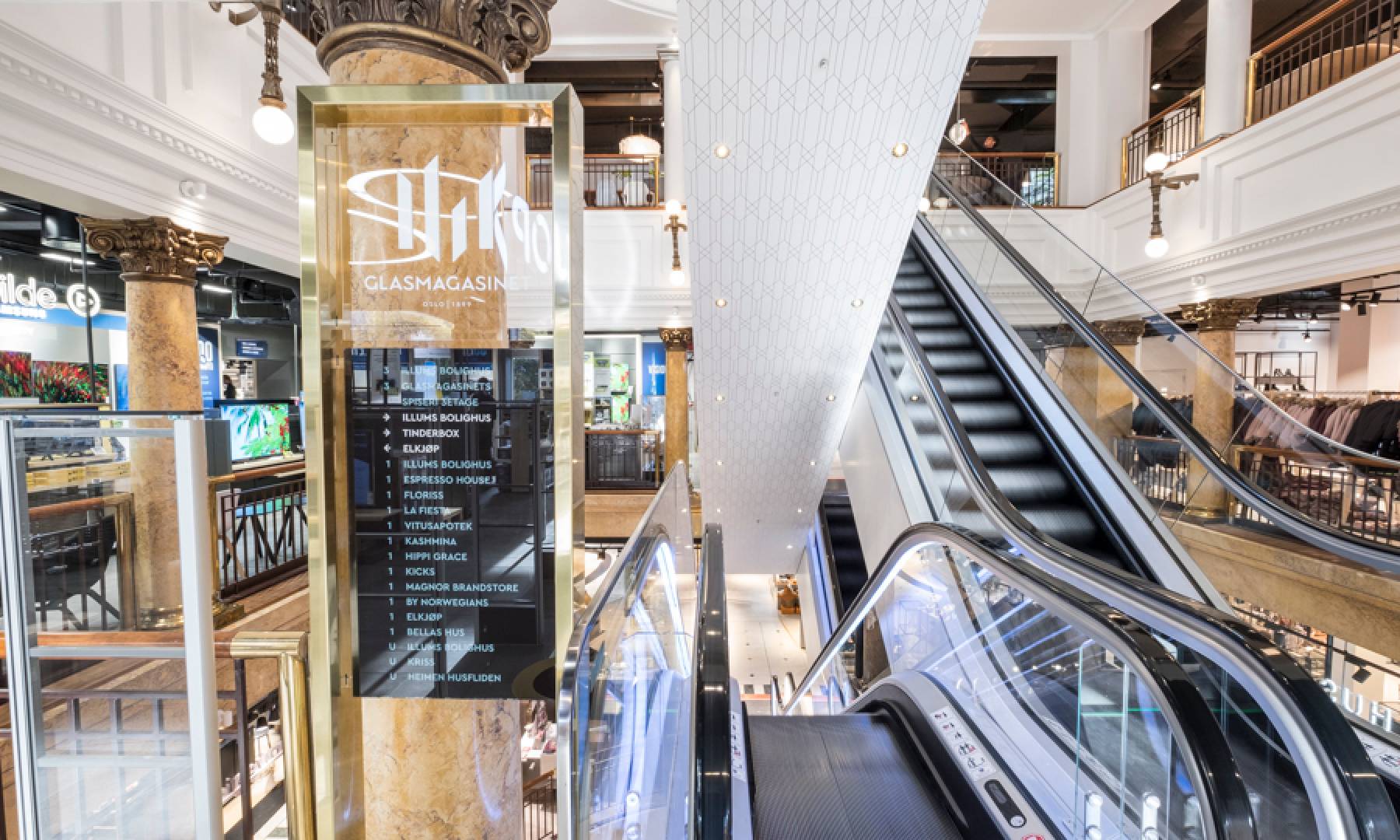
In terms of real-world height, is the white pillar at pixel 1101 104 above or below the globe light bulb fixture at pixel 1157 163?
above

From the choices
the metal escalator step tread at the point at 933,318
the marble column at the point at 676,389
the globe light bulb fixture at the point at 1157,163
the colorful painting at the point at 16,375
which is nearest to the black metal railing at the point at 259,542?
the colorful painting at the point at 16,375

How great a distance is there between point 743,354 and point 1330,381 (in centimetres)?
1527

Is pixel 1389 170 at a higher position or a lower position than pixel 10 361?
higher

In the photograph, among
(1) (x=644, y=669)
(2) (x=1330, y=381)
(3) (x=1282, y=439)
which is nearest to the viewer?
(1) (x=644, y=669)

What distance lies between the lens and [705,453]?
6.71 metres

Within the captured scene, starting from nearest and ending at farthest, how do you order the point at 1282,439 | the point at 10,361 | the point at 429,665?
the point at 429,665 → the point at 1282,439 → the point at 10,361

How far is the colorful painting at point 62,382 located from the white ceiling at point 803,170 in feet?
27.7

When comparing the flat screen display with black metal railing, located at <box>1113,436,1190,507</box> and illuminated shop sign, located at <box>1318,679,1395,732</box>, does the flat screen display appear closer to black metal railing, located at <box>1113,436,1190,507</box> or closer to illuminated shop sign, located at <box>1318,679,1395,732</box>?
black metal railing, located at <box>1113,436,1190,507</box>

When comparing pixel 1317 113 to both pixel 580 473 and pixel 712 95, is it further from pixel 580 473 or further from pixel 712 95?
pixel 580 473

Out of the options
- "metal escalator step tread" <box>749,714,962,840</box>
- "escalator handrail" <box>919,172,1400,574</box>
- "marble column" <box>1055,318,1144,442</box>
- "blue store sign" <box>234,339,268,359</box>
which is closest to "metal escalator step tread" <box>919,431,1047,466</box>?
"marble column" <box>1055,318,1144,442</box>

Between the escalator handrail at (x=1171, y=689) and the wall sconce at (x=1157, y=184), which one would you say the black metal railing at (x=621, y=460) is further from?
the escalator handrail at (x=1171, y=689)

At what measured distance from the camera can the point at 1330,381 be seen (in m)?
13.0

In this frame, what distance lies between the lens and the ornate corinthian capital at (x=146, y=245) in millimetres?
4660

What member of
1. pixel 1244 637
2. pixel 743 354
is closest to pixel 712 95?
pixel 743 354
